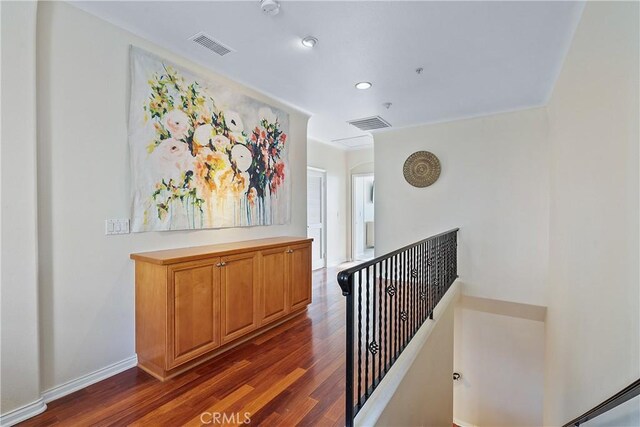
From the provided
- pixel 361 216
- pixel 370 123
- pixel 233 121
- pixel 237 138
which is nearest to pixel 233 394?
pixel 237 138

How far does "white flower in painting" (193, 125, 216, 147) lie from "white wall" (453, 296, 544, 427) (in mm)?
3902

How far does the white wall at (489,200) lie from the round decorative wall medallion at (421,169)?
0.25ft

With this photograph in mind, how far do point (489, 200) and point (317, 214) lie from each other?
292 centimetres

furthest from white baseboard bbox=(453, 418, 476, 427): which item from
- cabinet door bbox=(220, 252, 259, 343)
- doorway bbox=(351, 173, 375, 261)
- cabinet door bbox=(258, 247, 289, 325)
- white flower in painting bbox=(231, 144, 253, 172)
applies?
white flower in painting bbox=(231, 144, 253, 172)

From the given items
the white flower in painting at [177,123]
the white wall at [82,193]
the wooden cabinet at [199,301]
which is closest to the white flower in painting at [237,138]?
the white flower in painting at [177,123]

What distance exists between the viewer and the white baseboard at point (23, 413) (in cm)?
158

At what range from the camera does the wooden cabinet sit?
2008mm

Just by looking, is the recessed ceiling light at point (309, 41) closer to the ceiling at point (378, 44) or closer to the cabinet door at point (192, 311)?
the ceiling at point (378, 44)

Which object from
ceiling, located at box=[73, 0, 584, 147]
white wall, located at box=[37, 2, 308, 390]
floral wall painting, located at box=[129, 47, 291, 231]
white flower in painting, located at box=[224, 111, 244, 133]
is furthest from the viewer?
white flower in painting, located at box=[224, 111, 244, 133]

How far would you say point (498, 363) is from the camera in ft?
13.1

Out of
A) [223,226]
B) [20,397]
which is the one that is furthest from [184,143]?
[20,397]

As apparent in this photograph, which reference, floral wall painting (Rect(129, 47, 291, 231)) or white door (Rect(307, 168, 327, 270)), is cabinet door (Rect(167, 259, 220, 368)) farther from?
white door (Rect(307, 168, 327, 270))

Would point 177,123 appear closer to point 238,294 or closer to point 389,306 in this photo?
point 238,294

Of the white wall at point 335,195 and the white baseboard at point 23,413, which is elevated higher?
the white wall at point 335,195
